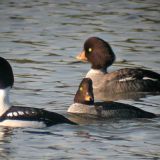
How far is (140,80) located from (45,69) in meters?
2.43

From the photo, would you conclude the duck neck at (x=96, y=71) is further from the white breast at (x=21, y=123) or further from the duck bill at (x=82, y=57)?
the white breast at (x=21, y=123)

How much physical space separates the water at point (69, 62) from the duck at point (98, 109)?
225 mm

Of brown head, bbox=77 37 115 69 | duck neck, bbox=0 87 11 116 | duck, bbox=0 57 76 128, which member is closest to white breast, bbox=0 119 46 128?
duck, bbox=0 57 76 128

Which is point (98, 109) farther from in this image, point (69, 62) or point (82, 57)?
point (69, 62)

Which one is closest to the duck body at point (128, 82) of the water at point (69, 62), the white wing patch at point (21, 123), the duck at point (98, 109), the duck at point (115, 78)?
the duck at point (115, 78)

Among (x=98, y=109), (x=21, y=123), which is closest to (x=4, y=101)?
(x=21, y=123)

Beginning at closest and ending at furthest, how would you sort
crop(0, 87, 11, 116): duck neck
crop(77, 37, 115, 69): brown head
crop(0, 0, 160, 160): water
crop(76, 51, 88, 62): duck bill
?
crop(0, 0, 160, 160): water < crop(0, 87, 11, 116): duck neck < crop(77, 37, 115, 69): brown head < crop(76, 51, 88, 62): duck bill

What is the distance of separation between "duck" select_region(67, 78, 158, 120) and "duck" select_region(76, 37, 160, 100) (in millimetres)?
2823

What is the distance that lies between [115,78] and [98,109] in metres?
3.74

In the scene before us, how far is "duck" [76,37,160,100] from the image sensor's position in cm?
1953

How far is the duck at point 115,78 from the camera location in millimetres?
19531

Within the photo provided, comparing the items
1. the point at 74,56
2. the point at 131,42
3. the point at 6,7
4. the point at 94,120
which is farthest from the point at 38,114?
the point at 6,7

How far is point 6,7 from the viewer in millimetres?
28609

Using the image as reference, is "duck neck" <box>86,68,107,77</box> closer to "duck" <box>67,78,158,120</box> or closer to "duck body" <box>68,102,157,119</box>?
"duck" <box>67,78,158,120</box>
